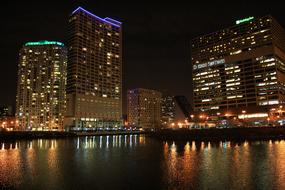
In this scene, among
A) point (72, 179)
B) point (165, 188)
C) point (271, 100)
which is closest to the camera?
point (165, 188)

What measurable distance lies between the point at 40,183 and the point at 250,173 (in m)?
25.0

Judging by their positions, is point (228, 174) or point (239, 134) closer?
point (228, 174)

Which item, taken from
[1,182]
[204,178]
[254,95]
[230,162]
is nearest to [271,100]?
[254,95]

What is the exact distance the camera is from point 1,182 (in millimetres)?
29469

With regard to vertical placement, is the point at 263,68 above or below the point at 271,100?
above

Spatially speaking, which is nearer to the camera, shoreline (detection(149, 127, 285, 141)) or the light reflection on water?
the light reflection on water

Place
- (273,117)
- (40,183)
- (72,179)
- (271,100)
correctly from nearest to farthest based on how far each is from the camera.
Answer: (40,183)
(72,179)
(273,117)
(271,100)

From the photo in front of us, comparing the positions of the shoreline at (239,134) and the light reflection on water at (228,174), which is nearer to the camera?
the light reflection on water at (228,174)

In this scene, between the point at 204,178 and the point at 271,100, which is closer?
the point at 204,178

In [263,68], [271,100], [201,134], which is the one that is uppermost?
[263,68]

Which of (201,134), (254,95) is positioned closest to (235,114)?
(254,95)

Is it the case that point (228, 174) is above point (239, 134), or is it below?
above

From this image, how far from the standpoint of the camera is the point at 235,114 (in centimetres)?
19775

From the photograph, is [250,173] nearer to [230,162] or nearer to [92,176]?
[230,162]
